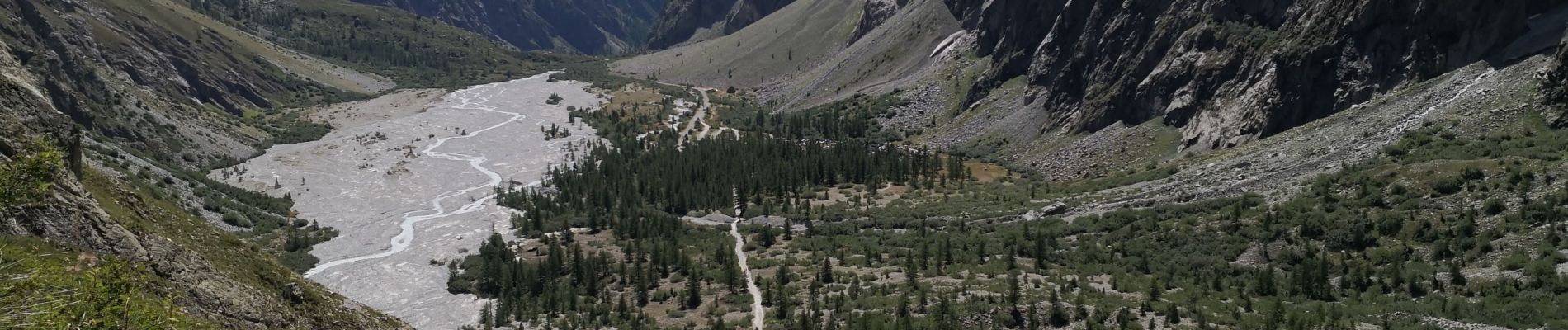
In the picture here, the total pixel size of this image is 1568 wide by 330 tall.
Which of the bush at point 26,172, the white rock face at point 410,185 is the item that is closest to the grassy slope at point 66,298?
the bush at point 26,172

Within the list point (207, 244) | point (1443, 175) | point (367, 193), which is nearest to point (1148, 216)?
point (1443, 175)

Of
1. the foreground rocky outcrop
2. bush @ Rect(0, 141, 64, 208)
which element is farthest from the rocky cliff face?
bush @ Rect(0, 141, 64, 208)

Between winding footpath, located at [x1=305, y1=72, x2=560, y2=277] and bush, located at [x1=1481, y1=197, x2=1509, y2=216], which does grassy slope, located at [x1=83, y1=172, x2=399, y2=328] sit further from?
bush, located at [x1=1481, y1=197, x2=1509, y2=216]

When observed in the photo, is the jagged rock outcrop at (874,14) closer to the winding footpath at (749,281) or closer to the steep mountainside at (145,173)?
the steep mountainside at (145,173)

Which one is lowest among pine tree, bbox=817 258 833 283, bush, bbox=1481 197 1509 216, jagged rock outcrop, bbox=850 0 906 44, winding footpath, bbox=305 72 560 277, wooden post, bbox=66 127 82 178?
winding footpath, bbox=305 72 560 277

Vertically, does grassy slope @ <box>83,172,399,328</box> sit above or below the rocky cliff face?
below

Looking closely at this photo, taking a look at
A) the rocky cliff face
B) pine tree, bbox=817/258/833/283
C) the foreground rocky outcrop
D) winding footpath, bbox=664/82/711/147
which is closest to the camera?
the foreground rocky outcrop

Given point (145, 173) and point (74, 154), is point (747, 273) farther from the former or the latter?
point (145, 173)

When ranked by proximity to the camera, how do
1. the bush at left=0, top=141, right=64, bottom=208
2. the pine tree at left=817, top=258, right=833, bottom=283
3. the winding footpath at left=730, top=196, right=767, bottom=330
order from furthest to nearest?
the pine tree at left=817, top=258, right=833, bottom=283
the winding footpath at left=730, top=196, right=767, bottom=330
the bush at left=0, top=141, right=64, bottom=208
